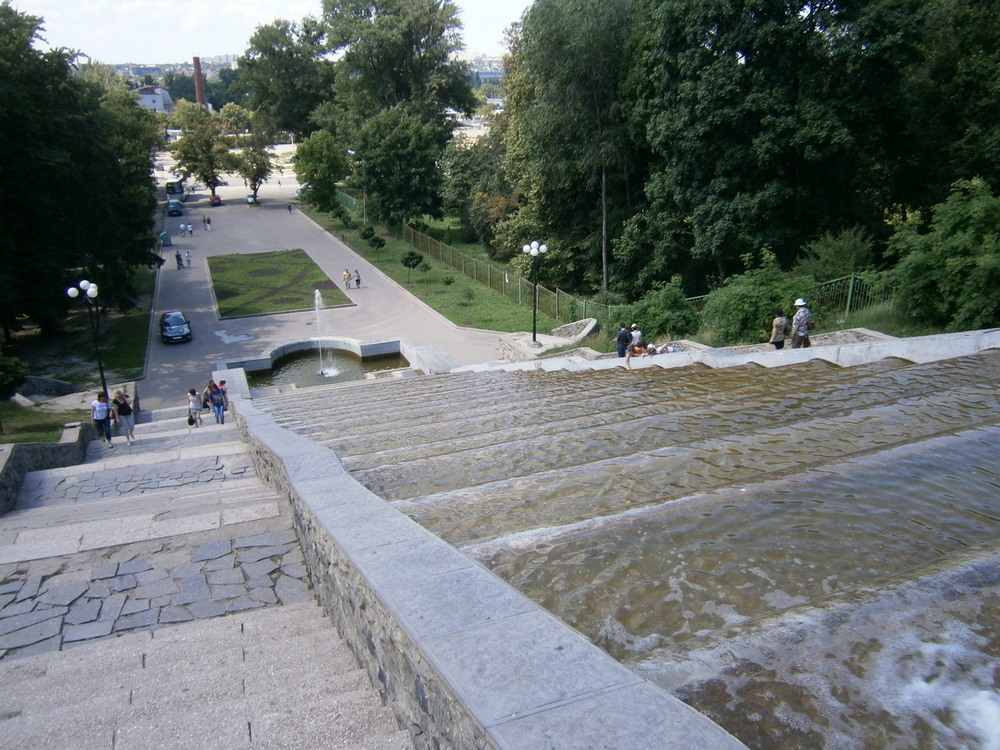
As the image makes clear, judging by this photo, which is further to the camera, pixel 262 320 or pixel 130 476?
pixel 262 320

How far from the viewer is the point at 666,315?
1936 centimetres

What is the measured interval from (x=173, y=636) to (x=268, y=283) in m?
31.2

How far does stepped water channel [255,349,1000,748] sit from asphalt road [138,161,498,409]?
1444cm

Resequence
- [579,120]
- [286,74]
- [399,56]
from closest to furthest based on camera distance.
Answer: [579,120] < [399,56] < [286,74]

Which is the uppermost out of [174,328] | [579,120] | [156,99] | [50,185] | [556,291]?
[156,99]

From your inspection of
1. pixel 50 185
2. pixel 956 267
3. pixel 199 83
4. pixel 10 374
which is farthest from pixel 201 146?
pixel 199 83

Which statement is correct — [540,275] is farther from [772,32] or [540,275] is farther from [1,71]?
[1,71]

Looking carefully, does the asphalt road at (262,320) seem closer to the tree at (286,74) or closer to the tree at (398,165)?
the tree at (398,165)

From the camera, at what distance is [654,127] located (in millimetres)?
24344

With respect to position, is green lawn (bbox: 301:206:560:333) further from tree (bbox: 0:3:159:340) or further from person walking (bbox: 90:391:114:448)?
person walking (bbox: 90:391:114:448)

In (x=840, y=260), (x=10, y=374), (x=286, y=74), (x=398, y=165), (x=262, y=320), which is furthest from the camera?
(x=286, y=74)

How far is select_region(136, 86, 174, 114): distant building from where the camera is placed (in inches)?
5187

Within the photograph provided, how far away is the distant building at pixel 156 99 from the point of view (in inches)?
5187

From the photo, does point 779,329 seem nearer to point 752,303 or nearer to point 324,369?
point 752,303
